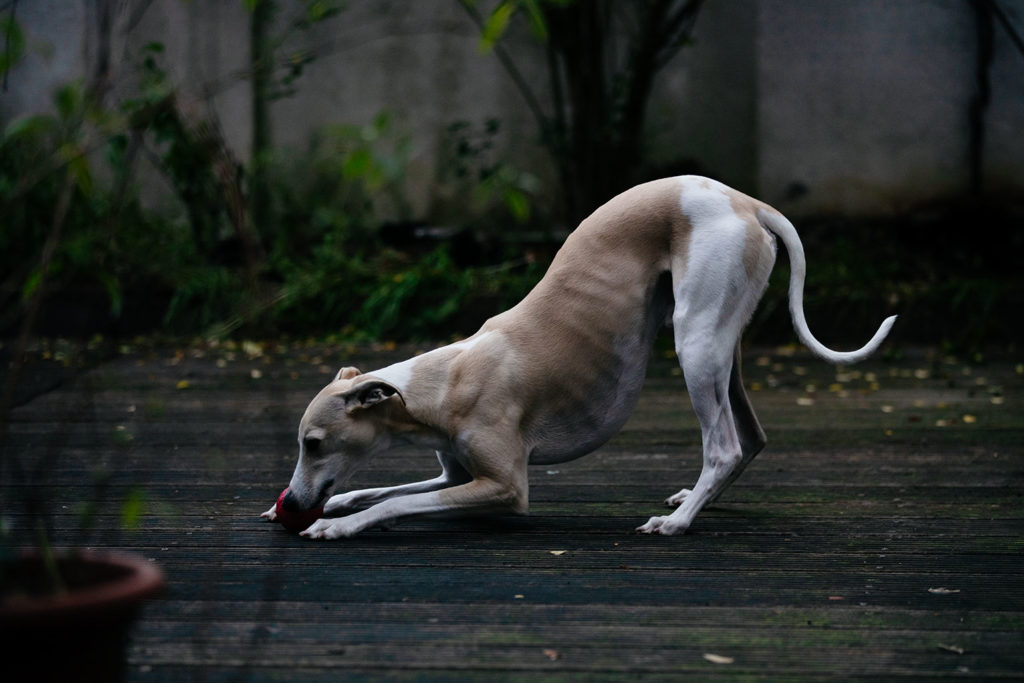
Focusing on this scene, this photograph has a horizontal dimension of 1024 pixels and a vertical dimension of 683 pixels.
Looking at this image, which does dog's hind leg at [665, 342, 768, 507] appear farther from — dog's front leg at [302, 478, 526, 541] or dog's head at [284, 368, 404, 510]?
dog's head at [284, 368, 404, 510]

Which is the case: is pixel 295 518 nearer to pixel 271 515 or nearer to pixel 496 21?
pixel 271 515

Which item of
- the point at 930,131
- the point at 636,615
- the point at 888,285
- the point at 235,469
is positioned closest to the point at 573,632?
the point at 636,615

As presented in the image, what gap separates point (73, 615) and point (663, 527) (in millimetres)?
1938

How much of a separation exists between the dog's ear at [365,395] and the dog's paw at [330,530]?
1.02 ft

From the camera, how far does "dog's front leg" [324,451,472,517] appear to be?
10.8 ft

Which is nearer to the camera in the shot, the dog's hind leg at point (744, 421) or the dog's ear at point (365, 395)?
the dog's ear at point (365, 395)

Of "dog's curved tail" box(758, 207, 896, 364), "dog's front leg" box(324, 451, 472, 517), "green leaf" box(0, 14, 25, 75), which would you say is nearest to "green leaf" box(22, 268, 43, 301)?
"green leaf" box(0, 14, 25, 75)

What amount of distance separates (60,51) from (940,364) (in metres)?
7.18

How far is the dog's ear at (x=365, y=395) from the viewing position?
305 cm

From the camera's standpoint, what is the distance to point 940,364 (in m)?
6.71

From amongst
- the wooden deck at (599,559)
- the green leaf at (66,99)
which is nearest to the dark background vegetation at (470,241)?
the wooden deck at (599,559)

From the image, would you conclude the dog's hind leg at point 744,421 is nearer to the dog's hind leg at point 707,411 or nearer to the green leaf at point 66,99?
the dog's hind leg at point 707,411

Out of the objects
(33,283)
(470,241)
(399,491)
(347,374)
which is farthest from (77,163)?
(470,241)

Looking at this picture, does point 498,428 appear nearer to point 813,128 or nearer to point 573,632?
point 573,632
